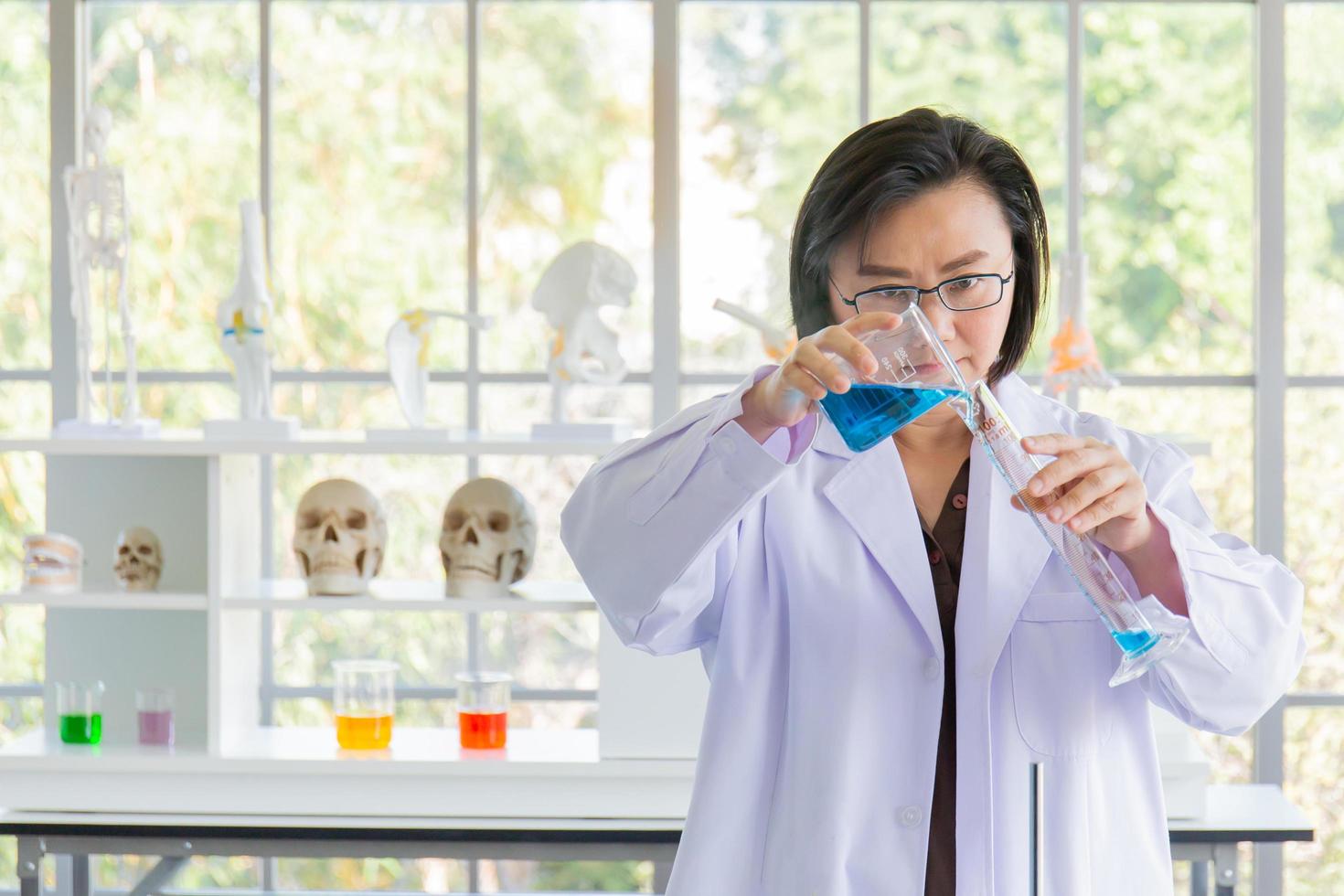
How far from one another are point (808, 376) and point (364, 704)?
1847 millimetres

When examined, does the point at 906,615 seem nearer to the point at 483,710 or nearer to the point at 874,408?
the point at 874,408

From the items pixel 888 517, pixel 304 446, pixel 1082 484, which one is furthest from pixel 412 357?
pixel 1082 484

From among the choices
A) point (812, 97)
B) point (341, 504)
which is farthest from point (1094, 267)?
point (341, 504)

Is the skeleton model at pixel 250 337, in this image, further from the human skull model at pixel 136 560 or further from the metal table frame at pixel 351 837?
the metal table frame at pixel 351 837

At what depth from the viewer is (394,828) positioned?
2580 millimetres

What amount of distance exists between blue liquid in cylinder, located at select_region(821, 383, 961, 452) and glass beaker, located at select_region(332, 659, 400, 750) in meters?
1.74

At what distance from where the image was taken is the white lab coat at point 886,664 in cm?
119

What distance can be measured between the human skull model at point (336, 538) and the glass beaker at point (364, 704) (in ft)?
0.49

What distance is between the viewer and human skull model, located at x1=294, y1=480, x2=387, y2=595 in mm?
2648

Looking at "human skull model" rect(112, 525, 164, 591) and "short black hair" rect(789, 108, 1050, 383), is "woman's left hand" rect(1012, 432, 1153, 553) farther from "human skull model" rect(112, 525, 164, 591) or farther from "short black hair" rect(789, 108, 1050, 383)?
"human skull model" rect(112, 525, 164, 591)

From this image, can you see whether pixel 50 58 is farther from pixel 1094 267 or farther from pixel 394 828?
pixel 1094 267

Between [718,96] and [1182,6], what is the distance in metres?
1.09

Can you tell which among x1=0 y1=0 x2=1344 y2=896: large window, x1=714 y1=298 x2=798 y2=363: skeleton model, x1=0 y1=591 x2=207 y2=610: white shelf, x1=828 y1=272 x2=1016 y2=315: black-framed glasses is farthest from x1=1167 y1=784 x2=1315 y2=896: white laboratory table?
Answer: x1=0 y1=591 x2=207 y2=610: white shelf

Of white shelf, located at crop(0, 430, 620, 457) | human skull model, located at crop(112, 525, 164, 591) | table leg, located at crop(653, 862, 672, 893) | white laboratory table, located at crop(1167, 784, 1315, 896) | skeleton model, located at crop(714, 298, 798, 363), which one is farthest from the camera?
table leg, located at crop(653, 862, 672, 893)
